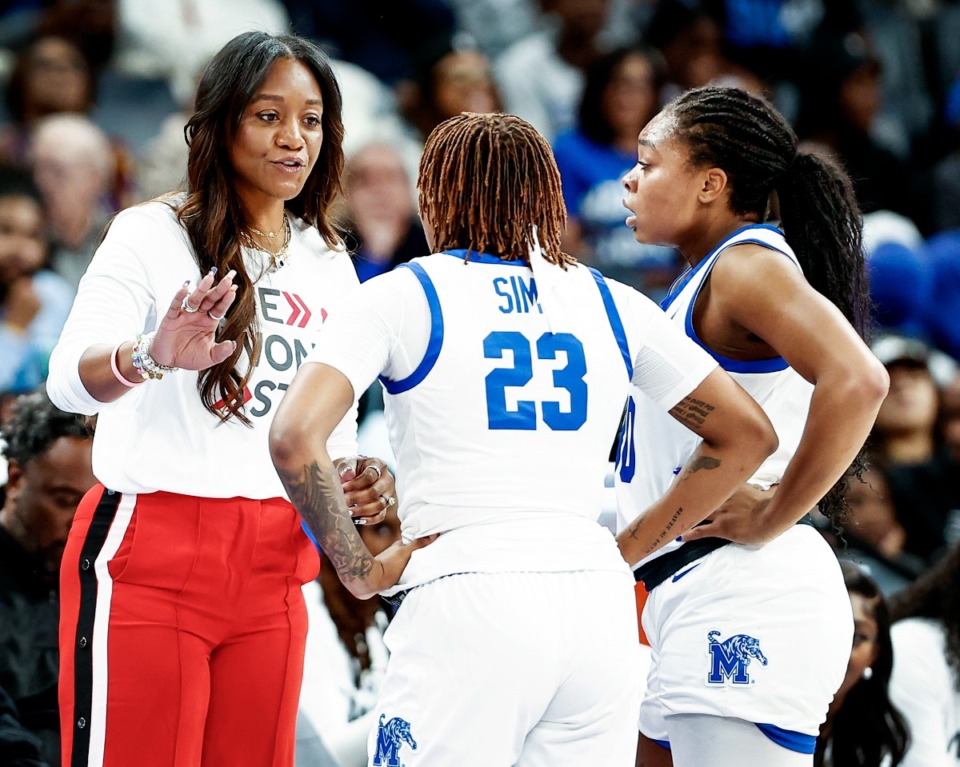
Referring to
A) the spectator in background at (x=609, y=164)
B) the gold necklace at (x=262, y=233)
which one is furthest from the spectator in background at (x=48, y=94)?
the gold necklace at (x=262, y=233)

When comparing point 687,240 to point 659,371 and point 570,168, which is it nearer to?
point 659,371

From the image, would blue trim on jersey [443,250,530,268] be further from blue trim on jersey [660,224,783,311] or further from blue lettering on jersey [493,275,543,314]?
blue trim on jersey [660,224,783,311]

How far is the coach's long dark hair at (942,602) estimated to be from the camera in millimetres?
4977

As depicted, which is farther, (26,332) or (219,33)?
(219,33)

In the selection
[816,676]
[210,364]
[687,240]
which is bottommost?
[816,676]

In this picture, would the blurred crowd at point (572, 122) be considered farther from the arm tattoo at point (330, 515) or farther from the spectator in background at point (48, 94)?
the arm tattoo at point (330, 515)

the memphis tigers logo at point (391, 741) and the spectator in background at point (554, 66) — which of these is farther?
the spectator in background at point (554, 66)

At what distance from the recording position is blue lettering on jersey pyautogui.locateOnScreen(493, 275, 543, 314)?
2.68 metres

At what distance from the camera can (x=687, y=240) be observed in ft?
11.1

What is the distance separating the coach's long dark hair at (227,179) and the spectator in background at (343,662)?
156cm

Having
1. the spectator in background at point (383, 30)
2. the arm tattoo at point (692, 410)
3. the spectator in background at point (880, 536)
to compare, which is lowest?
the spectator in background at point (880, 536)

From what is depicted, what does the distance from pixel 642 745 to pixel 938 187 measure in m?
6.78

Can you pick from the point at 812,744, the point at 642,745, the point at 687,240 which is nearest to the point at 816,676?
the point at 812,744

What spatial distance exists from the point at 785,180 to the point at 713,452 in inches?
30.3
